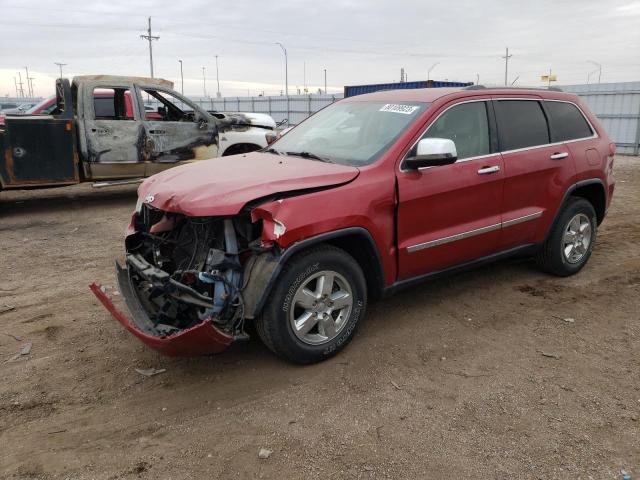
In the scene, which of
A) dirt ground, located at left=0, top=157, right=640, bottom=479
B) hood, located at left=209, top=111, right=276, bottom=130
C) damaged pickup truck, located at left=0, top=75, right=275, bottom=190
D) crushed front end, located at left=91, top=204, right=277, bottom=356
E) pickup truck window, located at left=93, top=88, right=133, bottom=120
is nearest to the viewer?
dirt ground, located at left=0, top=157, right=640, bottom=479

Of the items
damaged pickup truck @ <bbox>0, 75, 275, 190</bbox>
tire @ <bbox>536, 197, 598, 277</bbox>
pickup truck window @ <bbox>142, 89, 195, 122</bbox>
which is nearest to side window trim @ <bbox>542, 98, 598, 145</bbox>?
tire @ <bbox>536, 197, 598, 277</bbox>

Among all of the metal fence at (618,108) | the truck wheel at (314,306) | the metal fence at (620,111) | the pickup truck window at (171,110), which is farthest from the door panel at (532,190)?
the metal fence at (620,111)

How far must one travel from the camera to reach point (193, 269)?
11.6ft

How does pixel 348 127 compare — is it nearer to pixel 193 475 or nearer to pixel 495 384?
pixel 495 384

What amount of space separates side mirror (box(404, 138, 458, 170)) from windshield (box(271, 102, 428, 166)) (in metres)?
0.22

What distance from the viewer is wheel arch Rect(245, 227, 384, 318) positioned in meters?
3.23

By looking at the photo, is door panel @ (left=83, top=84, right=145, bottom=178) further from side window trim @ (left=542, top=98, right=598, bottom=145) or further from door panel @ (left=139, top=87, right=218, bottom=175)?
side window trim @ (left=542, top=98, right=598, bottom=145)

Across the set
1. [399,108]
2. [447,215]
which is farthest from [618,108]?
[447,215]

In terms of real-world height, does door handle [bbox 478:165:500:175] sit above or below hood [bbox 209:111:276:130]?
below

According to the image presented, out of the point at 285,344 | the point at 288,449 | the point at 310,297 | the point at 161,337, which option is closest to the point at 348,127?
the point at 310,297

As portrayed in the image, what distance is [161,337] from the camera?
128 inches

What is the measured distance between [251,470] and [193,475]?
283mm

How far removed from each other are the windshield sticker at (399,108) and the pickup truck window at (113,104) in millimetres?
6135

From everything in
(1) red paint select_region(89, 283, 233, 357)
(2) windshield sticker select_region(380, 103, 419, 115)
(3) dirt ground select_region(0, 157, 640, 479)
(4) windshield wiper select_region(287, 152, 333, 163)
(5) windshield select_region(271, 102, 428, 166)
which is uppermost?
(2) windshield sticker select_region(380, 103, 419, 115)
